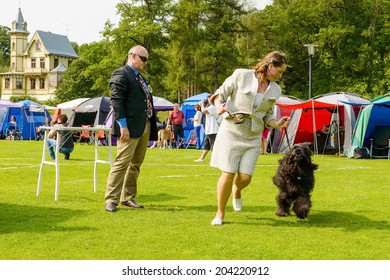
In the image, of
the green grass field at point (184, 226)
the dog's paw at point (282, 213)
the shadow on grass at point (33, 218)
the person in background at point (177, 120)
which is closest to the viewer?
the green grass field at point (184, 226)

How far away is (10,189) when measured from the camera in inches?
334

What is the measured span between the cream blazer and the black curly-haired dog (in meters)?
0.49

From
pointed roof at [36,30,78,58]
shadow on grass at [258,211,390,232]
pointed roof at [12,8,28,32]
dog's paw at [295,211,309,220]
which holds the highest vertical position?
pointed roof at [12,8,28,32]

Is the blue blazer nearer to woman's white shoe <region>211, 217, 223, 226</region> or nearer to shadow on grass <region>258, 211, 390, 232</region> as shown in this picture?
woman's white shoe <region>211, 217, 223, 226</region>

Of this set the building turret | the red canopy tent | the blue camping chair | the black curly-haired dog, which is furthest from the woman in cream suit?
the building turret

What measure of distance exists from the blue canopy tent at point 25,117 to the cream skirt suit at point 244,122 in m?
28.3

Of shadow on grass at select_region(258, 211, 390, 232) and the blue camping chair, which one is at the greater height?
the blue camping chair

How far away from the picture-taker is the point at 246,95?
583 cm

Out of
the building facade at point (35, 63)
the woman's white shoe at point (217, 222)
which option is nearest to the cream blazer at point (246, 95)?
the woman's white shoe at point (217, 222)

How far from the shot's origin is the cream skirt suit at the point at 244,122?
5836 mm

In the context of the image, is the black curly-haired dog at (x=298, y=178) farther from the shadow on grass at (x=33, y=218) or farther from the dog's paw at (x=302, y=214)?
the shadow on grass at (x=33, y=218)

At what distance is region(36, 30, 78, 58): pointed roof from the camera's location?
98.0 metres
